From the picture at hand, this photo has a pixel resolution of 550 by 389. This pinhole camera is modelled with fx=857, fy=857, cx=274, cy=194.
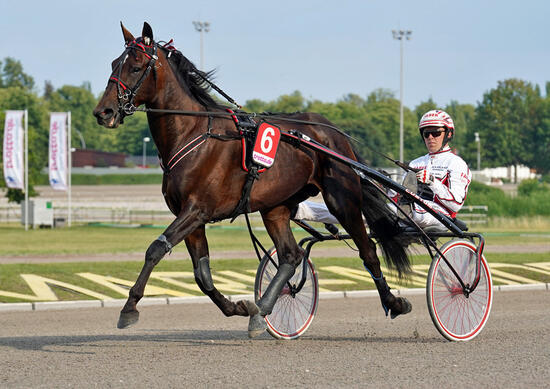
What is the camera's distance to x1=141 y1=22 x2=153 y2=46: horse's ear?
6.69 meters

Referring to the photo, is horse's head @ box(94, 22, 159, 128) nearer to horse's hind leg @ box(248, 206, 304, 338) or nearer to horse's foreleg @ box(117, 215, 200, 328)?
horse's foreleg @ box(117, 215, 200, 328)

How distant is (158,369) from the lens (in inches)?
232

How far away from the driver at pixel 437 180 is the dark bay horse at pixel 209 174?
241 millimetres

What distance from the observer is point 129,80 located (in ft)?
21.5

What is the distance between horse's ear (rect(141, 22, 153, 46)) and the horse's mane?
0.78 feet

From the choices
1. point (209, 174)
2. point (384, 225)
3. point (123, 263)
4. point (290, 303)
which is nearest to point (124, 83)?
point (209, 174)

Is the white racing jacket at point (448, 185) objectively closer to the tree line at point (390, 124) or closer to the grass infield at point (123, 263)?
the grass infield at point (123, 263)

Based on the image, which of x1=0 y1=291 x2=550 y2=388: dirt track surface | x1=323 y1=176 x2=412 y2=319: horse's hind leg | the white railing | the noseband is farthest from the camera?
the white railing

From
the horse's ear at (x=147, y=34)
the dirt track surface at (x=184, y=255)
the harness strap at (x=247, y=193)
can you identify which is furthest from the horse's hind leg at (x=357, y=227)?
the dirt track surface at (x=184, y=255)

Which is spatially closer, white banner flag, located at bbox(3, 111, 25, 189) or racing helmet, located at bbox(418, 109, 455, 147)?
racing helmet, located at bbox(418, 109, 455, 147)

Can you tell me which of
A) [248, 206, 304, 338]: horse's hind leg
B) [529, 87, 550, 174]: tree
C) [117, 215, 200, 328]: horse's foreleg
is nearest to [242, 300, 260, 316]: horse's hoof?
[248, 206, 304, 338]: horse's hind leg

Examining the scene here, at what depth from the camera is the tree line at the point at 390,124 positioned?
80.9 meters

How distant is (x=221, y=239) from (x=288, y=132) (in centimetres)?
2092

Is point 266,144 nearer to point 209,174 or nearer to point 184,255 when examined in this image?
point 209,174
